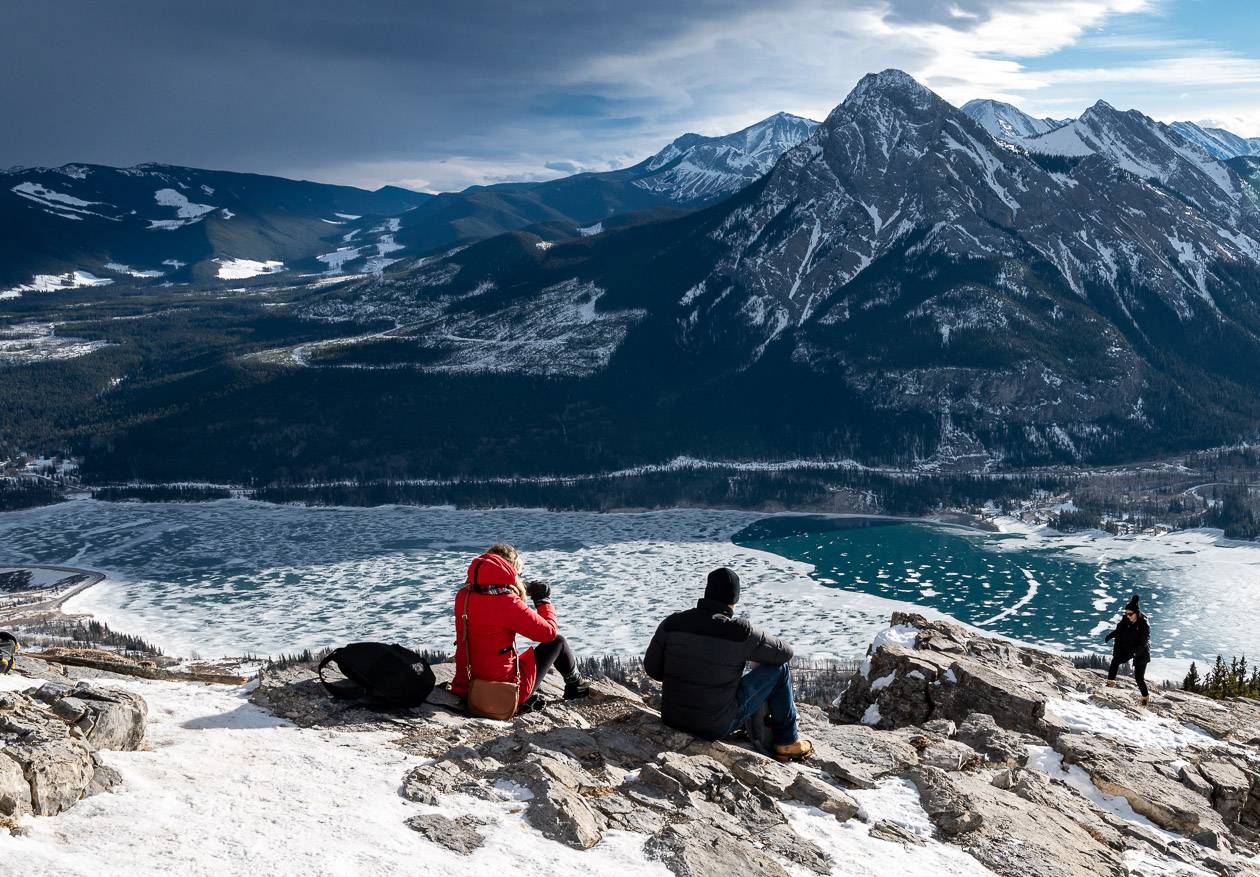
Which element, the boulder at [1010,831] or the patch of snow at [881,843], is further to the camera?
the boulder at [1010,831]

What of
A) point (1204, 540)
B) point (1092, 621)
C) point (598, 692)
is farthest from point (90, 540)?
point (1204, 540)

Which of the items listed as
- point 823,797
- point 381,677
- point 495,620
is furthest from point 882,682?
point 381,677

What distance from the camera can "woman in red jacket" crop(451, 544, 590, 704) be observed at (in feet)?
62.2

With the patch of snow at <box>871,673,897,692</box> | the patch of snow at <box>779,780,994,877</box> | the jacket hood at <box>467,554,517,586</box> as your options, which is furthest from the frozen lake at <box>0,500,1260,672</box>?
the jacket hood at <box>467,554,517,586</box>

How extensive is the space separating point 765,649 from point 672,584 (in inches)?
5323

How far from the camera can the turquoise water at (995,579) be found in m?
128

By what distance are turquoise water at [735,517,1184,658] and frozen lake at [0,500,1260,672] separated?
483 mm

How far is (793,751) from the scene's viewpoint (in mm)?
19328

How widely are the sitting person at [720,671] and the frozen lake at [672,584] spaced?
3835 inches

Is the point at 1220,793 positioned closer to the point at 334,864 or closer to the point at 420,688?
the point at 420,688

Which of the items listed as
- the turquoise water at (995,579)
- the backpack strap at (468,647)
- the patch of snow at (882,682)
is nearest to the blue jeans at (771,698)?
the backpack strap at (468,647)

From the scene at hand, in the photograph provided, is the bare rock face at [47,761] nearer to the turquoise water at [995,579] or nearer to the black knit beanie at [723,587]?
the black knit beanie at [723,587]

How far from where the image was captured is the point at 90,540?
19562 cm

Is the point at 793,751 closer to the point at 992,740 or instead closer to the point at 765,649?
the point at 765,649
